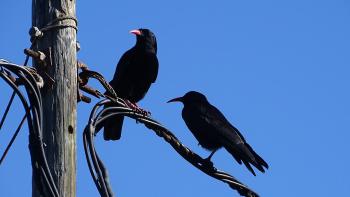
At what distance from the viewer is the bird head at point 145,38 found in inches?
397

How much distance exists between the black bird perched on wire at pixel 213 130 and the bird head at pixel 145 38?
38.0 inches

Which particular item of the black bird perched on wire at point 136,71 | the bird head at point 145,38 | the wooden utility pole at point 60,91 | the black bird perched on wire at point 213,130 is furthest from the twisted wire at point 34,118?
the bird head at point 145,38

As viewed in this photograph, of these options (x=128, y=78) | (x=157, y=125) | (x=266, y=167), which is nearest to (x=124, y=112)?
(x=157, y=125)

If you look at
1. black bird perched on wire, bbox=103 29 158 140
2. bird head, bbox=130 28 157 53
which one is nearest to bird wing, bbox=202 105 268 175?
black bird perched on wire, bbox=103 29 158 140

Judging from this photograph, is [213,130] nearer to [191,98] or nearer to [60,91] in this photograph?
[191,98]

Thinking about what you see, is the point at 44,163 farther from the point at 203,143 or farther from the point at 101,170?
the point at 203,143

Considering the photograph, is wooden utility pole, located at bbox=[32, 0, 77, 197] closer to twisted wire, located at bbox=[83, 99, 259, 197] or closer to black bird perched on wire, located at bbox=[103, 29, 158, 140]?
twisted wire, located at bbox=[83, 99, 259, 197]

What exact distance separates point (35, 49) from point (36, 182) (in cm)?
100

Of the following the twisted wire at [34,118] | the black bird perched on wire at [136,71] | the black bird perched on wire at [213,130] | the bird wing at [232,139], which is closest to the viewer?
the twisted wire at [34,118]

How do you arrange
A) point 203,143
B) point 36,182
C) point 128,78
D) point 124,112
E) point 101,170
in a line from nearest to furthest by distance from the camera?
1. point 36,182
2. point 101,170
3. point 124,112
4. point 203,143
5. point 128,78

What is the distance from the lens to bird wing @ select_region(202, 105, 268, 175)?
716 cm

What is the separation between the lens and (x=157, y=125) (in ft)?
17.9

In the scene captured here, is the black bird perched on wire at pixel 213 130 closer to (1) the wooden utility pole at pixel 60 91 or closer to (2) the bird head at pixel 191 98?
(2) the bird head at pixel 191 98

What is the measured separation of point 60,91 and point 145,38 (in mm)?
5656
